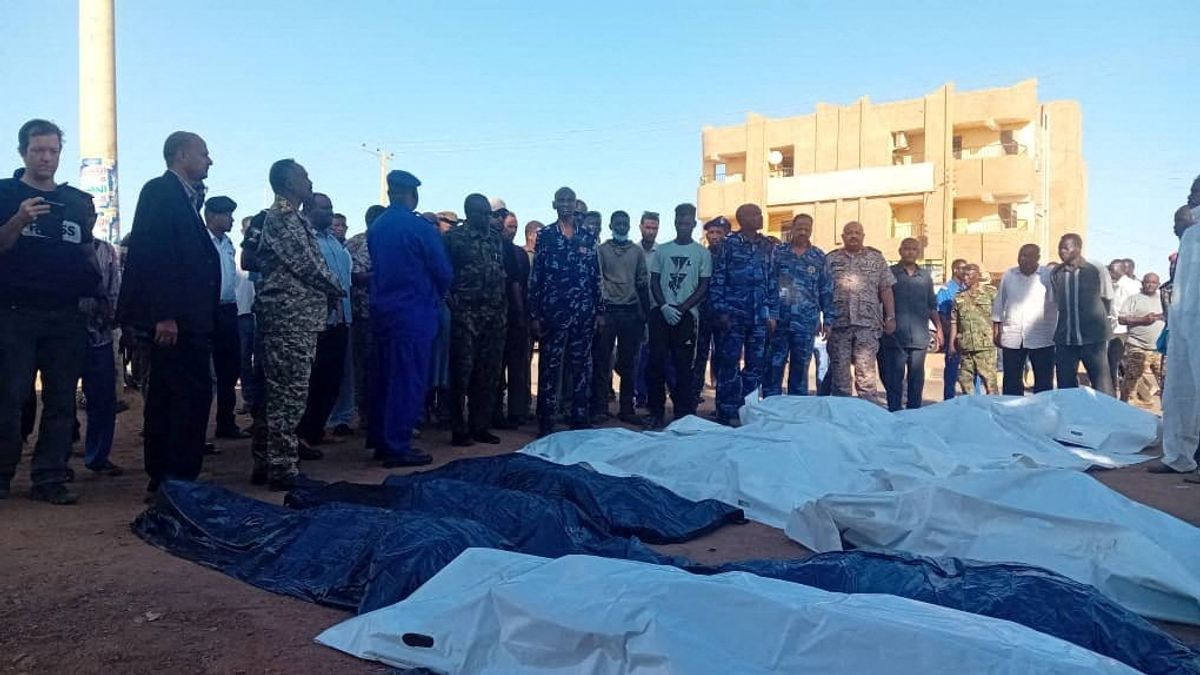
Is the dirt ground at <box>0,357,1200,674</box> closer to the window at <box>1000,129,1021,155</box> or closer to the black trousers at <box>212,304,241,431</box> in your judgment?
the black trousers at <box>212,304,241,431</box>

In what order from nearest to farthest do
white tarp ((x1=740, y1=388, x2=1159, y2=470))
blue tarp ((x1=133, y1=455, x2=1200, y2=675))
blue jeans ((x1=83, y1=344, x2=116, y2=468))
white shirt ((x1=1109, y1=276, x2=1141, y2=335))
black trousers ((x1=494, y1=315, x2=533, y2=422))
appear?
blue tarp ((x1=133, y1=455, x2=1200, y2=675)), blue jeans ((x1=83, y1=344, x2=116, y2=468)), white tarp ((x1=740, y1=388, x2=1159, y2=470)), black trousers ((x1=494, y1=315, x2=533, y2=422)), white shirt ((x1=1109, y1=276, x2=1141, y2=335))

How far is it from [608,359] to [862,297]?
248 cm

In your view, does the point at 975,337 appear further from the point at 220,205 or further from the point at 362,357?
the point at 220,205

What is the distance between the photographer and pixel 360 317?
24.7ft

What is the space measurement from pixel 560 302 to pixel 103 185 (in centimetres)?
455

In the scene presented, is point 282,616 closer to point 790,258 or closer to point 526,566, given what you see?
point 526,566

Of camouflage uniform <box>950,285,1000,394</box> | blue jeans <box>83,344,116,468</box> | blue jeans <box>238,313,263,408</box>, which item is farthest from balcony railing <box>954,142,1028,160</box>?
blue jeans <box>83,344,116,468</box>

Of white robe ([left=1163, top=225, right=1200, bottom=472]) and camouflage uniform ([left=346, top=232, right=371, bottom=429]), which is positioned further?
camouflage uniform ([left=346, top=232, right=371, bottom=429])

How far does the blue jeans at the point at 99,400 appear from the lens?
5395 millimetres

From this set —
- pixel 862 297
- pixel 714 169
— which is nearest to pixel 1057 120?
pixel 714 169

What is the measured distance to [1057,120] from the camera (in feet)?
111

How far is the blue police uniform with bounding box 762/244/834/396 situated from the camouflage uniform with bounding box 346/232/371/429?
3.68m

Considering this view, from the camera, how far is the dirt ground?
2.58m

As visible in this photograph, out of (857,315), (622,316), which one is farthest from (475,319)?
(857,315)
